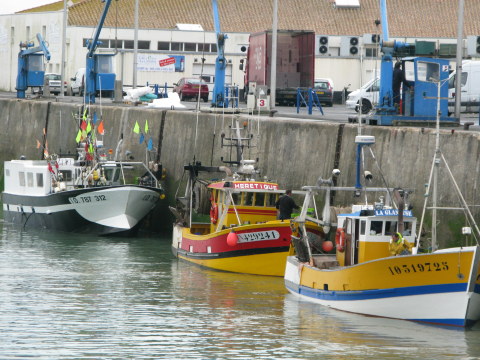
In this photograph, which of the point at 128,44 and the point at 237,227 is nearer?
the point at 237,227

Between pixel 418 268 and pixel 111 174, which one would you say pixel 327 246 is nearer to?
pixel 418 268

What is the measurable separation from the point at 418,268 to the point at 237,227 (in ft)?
20.6

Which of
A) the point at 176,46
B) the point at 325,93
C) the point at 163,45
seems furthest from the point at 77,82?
the point at 325,93

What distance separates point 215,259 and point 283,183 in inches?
179

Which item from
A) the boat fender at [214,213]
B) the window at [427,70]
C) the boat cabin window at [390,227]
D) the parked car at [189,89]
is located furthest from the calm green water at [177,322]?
the parked car at [189,89]

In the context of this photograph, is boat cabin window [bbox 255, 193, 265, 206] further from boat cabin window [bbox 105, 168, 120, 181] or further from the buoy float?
boat cabin window [bbox 105, 168, 120, 181]

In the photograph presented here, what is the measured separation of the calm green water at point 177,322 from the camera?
18062 millimetres

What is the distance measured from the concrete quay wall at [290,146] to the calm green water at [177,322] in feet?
12.3

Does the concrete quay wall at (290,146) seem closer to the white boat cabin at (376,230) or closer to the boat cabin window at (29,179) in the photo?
the white boat cabin at (376,230)

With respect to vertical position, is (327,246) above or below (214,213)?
below

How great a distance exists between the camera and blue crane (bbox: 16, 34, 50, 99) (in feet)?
173

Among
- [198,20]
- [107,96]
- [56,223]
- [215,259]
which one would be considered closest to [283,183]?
[215,259]

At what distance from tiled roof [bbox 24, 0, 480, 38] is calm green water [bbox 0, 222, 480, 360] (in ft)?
154

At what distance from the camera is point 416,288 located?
20.0 metres
